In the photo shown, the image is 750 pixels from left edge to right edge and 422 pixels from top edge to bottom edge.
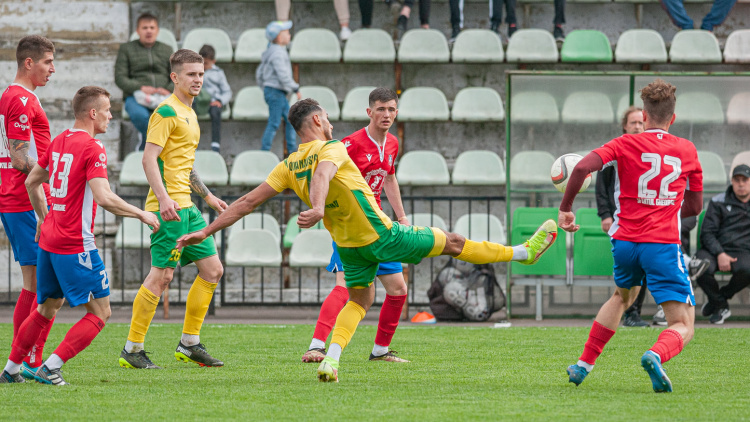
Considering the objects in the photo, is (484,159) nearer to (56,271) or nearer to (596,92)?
(596,92)

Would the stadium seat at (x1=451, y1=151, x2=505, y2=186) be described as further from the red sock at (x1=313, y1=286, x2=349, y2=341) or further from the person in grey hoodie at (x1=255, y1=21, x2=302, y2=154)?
the red sock at (x1=313, y1=286, x2=349, y2=341)

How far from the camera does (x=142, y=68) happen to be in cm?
1228

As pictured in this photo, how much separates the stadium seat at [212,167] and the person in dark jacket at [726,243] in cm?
600

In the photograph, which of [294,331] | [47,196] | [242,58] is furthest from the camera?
[242,58]

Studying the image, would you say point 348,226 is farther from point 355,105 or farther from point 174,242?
point 355,105

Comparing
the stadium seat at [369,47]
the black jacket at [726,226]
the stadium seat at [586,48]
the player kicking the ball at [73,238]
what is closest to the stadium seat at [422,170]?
the stadium seat at [369,47]

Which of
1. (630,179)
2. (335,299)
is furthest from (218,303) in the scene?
(630,179)

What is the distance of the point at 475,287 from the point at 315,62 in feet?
16.9

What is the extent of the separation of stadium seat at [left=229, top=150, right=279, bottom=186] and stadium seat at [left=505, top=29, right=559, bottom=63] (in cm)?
372

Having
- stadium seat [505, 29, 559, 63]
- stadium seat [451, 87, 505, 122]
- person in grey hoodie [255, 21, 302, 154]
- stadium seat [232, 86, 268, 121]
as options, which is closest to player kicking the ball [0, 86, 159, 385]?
person in grey hoodie [255, 21, 302, 154]

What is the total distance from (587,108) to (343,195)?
5666 mm

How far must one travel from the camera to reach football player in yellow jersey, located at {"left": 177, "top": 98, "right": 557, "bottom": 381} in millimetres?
5410

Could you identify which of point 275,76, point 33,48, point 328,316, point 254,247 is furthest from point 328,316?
point 275,76

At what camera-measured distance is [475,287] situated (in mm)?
9812
